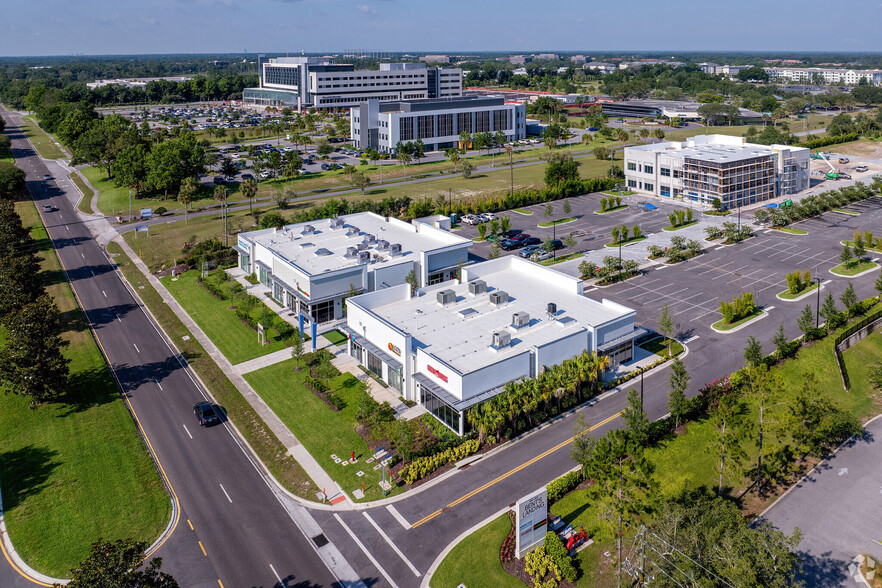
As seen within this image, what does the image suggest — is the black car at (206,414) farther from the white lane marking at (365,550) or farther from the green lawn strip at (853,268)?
the green lawn strip at (853,268)

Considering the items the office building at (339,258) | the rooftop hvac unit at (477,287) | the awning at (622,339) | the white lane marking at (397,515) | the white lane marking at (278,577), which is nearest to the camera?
the white lane marking at (278,577)

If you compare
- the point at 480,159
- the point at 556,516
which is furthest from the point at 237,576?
the point at 480,159

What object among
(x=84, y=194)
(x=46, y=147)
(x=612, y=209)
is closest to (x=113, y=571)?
(x=612, y=209)

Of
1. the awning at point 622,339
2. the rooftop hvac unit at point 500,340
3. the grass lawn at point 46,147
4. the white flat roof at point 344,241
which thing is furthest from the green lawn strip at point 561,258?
the grass lawn at point 46,147

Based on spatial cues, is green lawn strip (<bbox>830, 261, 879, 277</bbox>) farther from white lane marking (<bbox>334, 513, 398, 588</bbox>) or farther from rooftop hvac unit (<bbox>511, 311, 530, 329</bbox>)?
white lane marking (<bbox>334, 513, 398, 588</bbox>)

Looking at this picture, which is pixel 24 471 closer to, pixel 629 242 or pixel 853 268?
pixel 629 242
